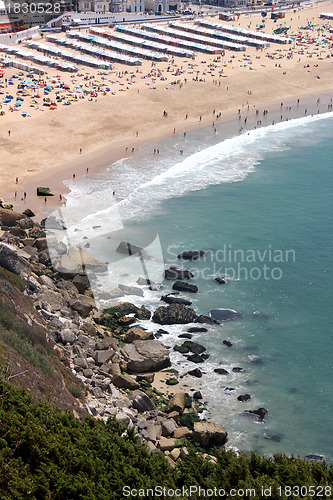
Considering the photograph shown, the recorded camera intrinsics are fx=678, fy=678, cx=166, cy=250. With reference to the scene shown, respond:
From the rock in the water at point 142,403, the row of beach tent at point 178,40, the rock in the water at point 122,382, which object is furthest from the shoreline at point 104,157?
the rock in the water at point 142,403

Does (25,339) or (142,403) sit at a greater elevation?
(25,339)

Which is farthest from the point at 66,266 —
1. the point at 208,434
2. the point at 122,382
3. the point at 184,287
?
the point at 208,434

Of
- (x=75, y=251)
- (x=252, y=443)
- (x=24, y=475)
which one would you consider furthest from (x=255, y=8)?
(x=24, y=475)

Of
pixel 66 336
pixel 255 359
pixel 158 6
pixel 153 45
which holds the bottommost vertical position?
pixel 255 359

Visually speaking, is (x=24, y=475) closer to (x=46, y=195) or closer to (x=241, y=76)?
(x=46, y=195)

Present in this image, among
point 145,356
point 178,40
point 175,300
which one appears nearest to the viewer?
point 145,356

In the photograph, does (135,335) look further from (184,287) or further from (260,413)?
(260,413)

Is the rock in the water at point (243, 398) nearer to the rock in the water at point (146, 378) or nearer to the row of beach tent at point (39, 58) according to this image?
the rock in the water at point (146, 378)

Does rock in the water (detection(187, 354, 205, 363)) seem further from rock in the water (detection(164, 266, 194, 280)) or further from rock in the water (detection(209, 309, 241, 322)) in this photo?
rock in the water (detection(164, 266, 194, 280))
